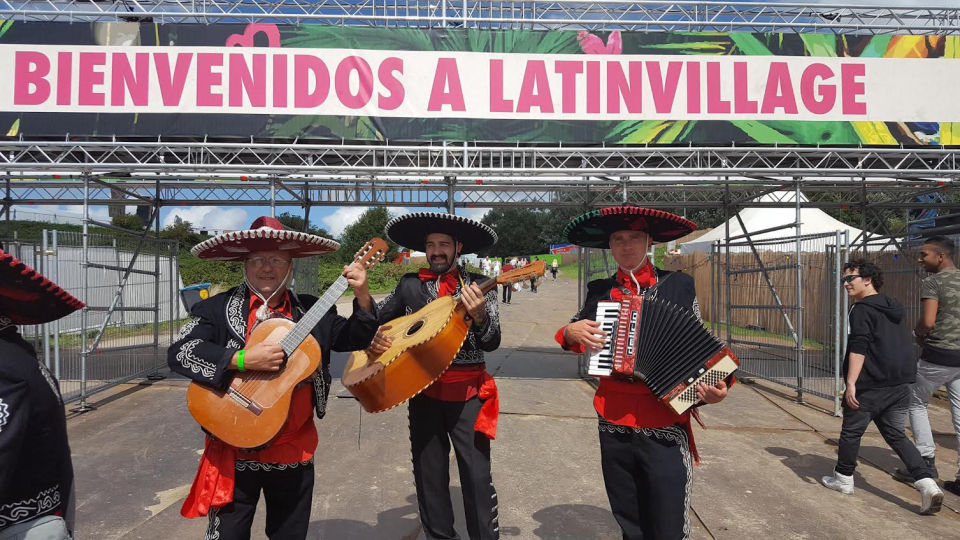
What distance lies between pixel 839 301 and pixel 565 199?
4.41 meters

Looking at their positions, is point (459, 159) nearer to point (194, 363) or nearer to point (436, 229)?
point (436, 229)

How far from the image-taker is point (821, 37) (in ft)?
25.2

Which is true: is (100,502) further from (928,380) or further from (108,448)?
(928,380)

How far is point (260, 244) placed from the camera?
8.38ft

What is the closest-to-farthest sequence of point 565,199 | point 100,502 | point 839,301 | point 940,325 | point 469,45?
point 100,502 → point 940,325 → point 839,301 → point 469,45 → point 565,199

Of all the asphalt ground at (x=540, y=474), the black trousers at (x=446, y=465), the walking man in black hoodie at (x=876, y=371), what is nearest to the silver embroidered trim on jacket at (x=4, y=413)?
the black trousers at (x=446, y=465)

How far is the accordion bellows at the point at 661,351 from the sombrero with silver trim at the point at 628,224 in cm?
45

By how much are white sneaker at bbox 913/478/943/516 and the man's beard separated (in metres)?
4.09

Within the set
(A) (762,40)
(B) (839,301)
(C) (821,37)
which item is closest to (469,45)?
(A) (762,40)

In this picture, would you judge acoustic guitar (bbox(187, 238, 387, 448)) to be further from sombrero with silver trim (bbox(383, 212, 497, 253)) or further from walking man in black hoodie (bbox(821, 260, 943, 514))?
walking man in black hoodie (bbox(821, 260, 943, 514))

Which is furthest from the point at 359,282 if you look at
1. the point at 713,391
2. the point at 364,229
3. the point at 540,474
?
the point at 364,229

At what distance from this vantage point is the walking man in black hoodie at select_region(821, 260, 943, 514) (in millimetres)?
4395

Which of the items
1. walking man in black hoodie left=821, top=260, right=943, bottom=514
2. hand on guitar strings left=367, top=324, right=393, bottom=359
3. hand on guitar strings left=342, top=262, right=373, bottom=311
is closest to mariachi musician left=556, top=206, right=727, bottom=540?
hand on guitar strings left=367, top=324, right=393, bottom=359

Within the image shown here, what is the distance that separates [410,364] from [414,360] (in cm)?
3
